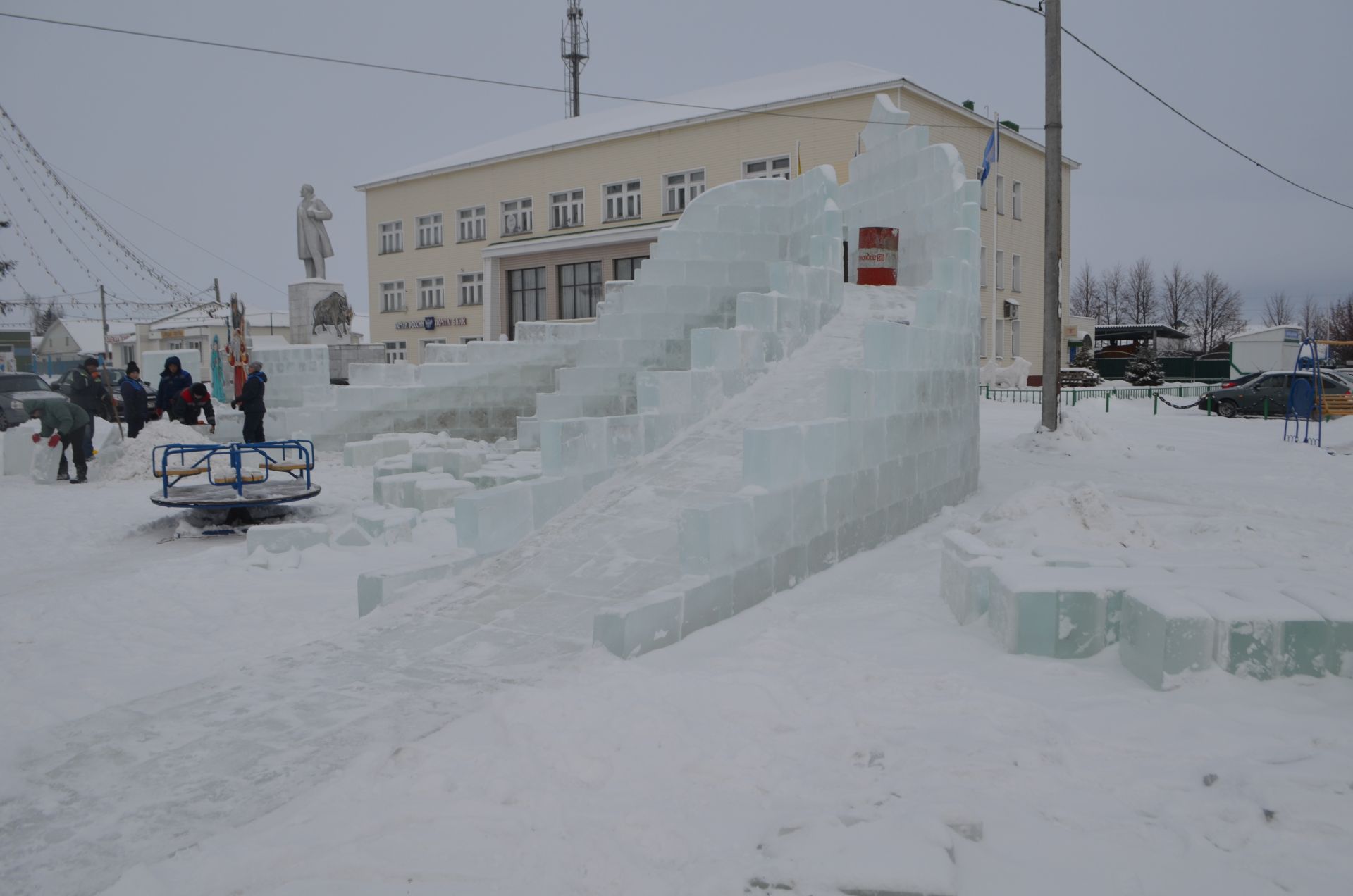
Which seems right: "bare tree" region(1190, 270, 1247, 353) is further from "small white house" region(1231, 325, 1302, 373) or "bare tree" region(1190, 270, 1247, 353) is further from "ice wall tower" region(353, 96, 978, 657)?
"ice wall tower" region(353, 96, 978, 657)

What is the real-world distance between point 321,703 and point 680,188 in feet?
90.4

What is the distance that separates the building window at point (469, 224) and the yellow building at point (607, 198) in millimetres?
58

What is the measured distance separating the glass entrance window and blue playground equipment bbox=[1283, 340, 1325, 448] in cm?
2298

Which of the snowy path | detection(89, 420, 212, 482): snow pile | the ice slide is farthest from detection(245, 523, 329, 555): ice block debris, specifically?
detection(89, 420, 212, 482): snow pile

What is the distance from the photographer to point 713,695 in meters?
4.20

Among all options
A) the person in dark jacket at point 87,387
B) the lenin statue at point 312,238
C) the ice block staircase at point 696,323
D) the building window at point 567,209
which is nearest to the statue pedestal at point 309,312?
the lenin statue at point 312,238

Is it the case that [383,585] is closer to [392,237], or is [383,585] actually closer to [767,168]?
[767,168]

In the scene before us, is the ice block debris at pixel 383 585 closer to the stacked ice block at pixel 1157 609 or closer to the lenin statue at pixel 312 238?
the stacked ice block at pixel 1157 609

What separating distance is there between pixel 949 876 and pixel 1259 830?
1.09 m

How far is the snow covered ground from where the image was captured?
2.88 meters

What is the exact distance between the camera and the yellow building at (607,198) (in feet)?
89.9

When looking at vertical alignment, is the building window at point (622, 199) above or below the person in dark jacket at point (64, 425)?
above

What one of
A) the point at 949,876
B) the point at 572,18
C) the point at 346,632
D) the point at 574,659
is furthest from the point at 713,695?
the point at 572,18

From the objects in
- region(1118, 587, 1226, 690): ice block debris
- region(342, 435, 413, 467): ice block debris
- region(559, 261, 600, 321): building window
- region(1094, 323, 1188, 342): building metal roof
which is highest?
region(559, 261, 600, 321): building window
